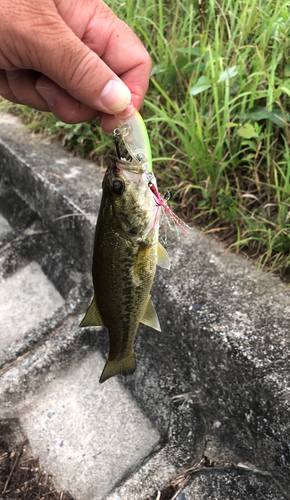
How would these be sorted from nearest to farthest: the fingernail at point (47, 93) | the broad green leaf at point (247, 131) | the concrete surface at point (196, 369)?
1. the concrete surface at point (196, 369)
2. the fingernail at point (47, 93)
3. the broad green leaf at point (247, 131)

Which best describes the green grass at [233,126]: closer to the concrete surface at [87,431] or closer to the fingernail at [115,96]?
the fingernail at [115,96]

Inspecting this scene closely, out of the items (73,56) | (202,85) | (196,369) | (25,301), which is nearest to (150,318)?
(196,369)

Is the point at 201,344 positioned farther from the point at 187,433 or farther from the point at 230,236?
the point at 230,236

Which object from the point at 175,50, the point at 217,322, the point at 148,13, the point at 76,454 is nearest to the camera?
the point at 217,322

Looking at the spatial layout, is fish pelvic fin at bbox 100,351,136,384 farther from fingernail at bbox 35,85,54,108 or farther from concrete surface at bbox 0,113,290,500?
fingernail at bbox 35,85,54,108

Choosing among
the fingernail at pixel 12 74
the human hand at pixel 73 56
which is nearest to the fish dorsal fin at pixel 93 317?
the human hand at pixel 73 56

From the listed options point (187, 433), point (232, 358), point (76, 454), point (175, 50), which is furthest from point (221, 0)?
point (76, 454)
